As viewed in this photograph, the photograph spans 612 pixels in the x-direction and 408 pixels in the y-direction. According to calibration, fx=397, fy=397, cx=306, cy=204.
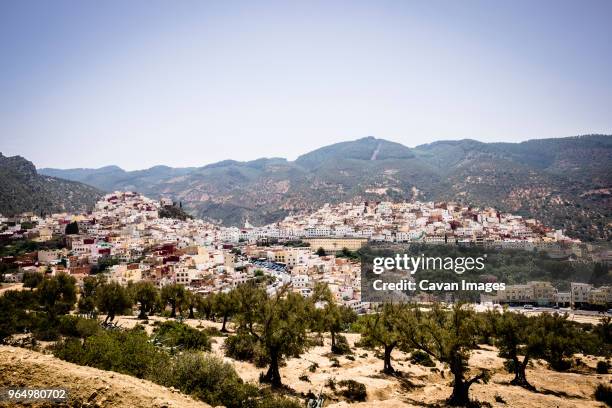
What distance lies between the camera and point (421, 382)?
23656mm

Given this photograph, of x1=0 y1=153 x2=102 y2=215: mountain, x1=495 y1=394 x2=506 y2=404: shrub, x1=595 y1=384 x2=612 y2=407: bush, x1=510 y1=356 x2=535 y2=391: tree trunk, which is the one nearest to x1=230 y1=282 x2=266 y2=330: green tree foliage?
x1=495 y1=394 x2=506 y2=404: shrub

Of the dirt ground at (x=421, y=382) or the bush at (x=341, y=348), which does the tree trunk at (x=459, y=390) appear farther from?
the bush at (x=341, y=348)

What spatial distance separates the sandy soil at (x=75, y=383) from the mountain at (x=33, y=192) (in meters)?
131

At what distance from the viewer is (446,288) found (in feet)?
209

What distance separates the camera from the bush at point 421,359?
27.8 meters

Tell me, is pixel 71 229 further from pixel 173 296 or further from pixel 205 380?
pixel 205 380

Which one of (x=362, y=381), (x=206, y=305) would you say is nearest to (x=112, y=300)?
(x=206, y=305)

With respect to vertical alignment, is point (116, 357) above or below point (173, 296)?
above

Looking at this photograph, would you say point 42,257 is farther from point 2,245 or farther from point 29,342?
point 29,342

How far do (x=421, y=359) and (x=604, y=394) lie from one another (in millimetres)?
10695

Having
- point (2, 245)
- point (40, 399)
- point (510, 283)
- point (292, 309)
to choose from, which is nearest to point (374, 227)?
point (510, 283)

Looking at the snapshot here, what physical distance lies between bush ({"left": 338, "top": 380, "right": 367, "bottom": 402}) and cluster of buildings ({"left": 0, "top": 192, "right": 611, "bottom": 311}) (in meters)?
37.2

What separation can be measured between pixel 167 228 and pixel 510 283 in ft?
295

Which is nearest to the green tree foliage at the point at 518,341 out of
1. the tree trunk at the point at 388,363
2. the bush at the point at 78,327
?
the tree trunk at the point at 388,363
